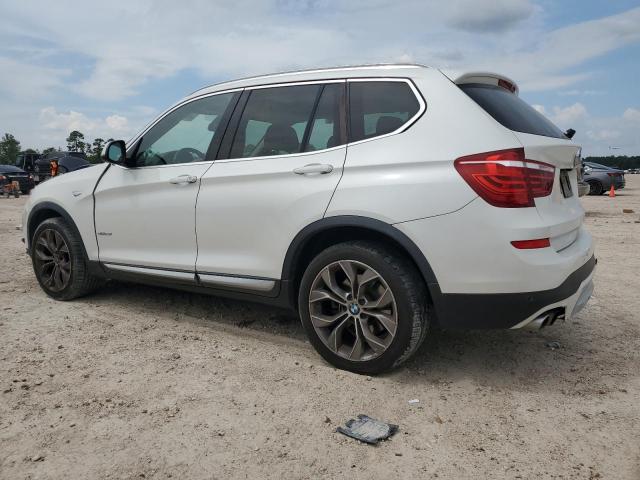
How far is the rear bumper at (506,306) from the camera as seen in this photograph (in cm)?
284

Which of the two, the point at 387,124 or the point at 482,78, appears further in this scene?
the point at 482,78

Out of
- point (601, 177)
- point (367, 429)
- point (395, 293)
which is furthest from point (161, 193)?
point (601, 177)

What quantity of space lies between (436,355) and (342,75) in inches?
77.0

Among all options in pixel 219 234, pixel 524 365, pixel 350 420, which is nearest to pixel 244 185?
pixel 219 234

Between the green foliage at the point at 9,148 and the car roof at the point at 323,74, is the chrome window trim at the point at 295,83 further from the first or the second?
the green foliage at the point at 9,148

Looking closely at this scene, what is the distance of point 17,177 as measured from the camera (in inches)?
902

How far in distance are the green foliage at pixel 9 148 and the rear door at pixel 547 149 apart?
87.8 meters

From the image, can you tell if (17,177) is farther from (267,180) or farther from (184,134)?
(267,180)

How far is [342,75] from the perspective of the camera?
3492 millimetres

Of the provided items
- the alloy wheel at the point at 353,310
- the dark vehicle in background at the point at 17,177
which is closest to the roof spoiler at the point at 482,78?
the alloy wheel at the point at 353,310

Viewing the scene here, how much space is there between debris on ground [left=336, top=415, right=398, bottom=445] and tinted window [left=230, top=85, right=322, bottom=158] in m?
1.70

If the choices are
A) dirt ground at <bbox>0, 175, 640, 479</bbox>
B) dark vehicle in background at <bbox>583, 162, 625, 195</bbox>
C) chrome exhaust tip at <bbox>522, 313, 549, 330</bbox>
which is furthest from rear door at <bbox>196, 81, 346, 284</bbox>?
dark vehicle in background at <bbox>583, 162, 625, 195</bbox>

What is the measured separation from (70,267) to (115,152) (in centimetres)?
124

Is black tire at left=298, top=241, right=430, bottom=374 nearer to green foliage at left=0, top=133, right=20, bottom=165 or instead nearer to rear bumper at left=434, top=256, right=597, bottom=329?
rear bumper at left=434, top=256, right=597, bottom=329
